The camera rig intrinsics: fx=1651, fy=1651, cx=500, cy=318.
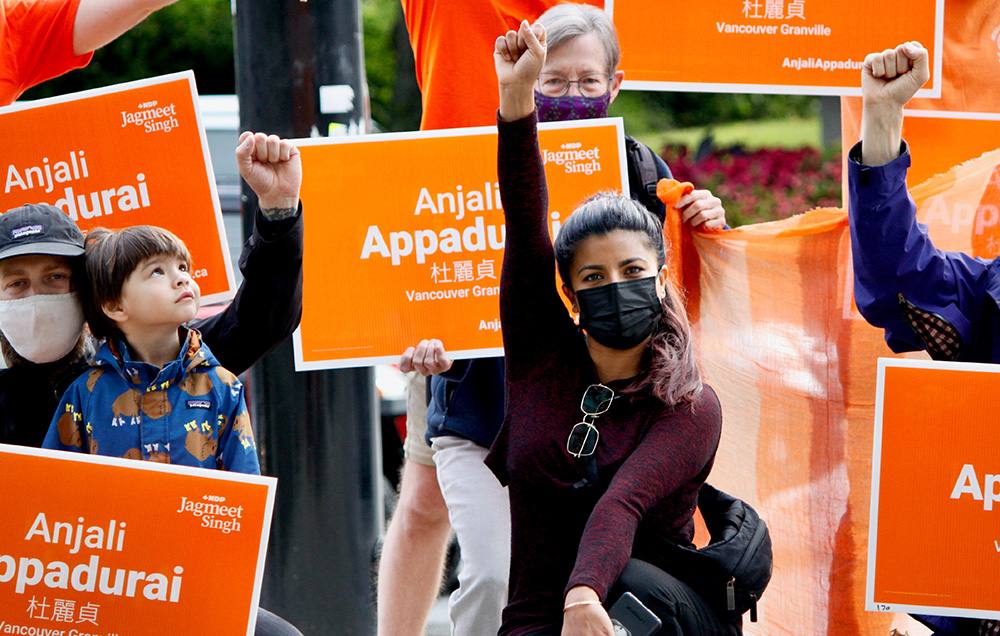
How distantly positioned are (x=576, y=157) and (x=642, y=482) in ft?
4.20

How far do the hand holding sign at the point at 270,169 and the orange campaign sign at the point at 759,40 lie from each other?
1.49 metres

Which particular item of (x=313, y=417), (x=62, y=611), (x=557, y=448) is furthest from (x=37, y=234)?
(x=313, y=417)

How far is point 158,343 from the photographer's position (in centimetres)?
386

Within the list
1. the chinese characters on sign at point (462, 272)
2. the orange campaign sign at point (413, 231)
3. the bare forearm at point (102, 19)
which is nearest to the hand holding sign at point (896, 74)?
the orange campaign sign at point (413, 231)

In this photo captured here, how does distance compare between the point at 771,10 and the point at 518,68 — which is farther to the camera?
the point at 771,10

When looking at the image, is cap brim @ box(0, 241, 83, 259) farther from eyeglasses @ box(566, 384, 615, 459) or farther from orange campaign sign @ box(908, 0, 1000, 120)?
orange campaign sign @ box(908, 0, 1000, 120)

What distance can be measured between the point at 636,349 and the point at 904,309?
62 centimetres

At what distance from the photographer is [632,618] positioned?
3.46 metres

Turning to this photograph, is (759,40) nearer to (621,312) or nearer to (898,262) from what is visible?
(898,262)

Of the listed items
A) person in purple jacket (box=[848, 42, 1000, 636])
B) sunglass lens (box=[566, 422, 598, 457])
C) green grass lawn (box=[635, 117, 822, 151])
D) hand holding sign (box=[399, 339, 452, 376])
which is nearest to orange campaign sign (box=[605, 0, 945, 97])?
hand holding sign (box=[399, 339, 452, 376])

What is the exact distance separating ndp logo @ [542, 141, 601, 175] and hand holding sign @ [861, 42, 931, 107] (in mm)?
1014

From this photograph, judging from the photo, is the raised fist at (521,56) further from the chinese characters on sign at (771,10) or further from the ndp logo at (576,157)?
the chinese characters on sign at (771,10)

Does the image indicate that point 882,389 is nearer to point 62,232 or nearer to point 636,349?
point 636,349

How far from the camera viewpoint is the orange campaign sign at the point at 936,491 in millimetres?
3678
